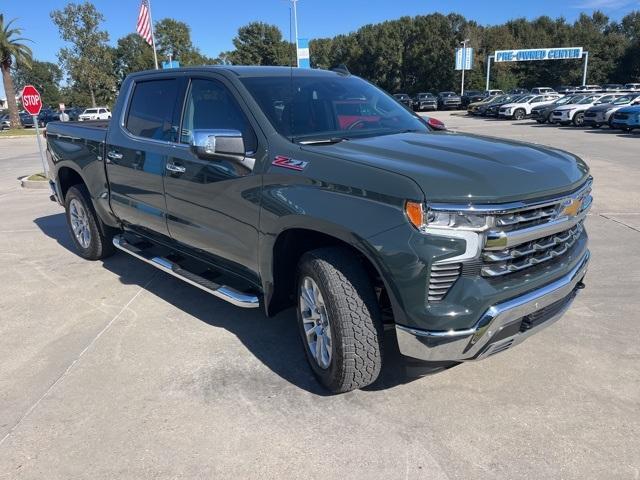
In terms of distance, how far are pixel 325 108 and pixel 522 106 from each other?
34.4 meters

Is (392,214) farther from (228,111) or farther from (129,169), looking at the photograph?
(129,169)

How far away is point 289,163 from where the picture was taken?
124 inches

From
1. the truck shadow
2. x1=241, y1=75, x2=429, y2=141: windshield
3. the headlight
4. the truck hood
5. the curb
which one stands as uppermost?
x1=241, y1=75, x2=429, y2=141: windshield

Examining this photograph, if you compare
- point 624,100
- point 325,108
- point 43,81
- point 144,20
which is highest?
point 43,81

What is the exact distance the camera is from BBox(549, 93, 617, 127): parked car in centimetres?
2720

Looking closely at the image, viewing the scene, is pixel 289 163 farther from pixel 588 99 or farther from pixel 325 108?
pixel 588 99

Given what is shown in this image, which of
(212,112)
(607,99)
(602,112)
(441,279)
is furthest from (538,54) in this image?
(441,279)

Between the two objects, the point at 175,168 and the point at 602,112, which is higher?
the point at 175,168

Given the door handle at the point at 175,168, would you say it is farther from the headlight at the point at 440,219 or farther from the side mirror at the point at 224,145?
the headlight at the point at 440,219

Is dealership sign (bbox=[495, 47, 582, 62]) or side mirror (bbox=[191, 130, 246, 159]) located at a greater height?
dealership sign (bbox=[495, 47, 582, 62])

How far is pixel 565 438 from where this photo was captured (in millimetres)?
2783

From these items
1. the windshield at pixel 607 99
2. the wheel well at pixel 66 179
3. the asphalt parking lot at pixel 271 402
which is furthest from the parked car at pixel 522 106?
the wheel well at pixel 66 179

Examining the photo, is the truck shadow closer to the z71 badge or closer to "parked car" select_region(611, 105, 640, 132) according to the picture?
the z71 badge

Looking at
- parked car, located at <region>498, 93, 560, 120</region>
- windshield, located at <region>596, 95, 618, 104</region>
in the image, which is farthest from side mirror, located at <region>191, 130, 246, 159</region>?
parked car, located at <region>498, 93, 560, 120</region>
